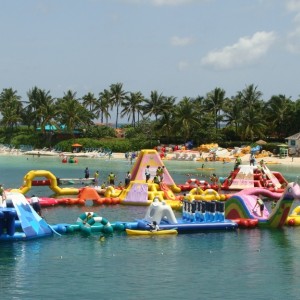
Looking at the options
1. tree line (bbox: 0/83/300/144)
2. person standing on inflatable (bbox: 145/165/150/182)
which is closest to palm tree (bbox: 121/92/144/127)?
tree line (bbox: 0/83/300/144)

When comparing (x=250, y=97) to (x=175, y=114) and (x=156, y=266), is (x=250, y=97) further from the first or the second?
(x=156, y=266)

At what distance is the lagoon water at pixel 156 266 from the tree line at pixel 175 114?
7754 cm

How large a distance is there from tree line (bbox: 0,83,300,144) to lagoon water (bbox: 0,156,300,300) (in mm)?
77539

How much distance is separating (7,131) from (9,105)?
17.6ft

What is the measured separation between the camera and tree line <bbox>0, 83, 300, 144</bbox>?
357 feet

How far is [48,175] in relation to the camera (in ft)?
150

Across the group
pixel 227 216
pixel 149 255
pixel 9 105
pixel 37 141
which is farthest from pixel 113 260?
pixel 9 105

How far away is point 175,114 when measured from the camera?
110625 mm

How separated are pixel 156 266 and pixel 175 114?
284 feet

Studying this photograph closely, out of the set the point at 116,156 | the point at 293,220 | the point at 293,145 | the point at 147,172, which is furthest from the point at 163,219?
the point at 116,156

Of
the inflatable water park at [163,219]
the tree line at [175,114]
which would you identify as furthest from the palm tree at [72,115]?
the inflatable water park at [163,219]

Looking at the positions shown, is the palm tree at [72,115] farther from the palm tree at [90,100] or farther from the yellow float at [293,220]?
Result: the yellow float at [293,220]

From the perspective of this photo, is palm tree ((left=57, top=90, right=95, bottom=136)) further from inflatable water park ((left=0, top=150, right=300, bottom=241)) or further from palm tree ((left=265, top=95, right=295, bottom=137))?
inflatable water park ((left=0, top=150, right=300, bottom=241))

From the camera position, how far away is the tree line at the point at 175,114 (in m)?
109
